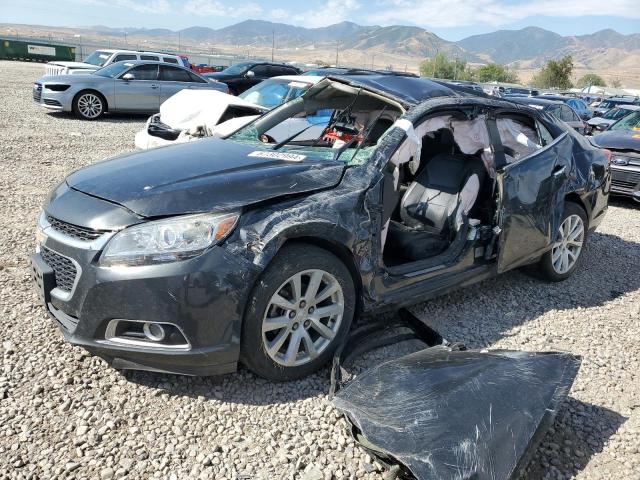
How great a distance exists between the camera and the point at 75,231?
2.77m

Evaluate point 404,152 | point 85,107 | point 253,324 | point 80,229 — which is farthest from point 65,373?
point 85,107

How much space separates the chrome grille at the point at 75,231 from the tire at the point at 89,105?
437 inches

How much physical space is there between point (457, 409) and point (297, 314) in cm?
96

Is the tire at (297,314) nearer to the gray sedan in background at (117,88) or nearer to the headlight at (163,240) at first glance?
the headlight at (163,240)

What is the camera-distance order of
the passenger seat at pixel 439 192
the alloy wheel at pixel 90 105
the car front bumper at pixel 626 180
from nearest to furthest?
the passenger seat at pixel 439 192
the car front bumper at pixel 626 180
the alloy wheel at pixel 90 105

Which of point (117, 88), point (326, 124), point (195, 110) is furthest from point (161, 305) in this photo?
point (117, 88)

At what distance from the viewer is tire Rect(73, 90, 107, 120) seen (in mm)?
12703

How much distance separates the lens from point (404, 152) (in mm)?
3449

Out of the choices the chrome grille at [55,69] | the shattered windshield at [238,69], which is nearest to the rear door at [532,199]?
the shattered windshield at [238,69]

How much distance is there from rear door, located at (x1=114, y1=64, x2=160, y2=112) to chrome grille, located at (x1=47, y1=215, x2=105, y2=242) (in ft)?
37.5

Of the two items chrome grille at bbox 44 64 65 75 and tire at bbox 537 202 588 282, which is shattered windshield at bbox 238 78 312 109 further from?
chrome grille at bbox 44 64 65 75

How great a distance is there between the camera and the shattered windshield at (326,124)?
12.0ft

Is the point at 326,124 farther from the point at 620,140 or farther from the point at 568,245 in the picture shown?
the point at 620,140

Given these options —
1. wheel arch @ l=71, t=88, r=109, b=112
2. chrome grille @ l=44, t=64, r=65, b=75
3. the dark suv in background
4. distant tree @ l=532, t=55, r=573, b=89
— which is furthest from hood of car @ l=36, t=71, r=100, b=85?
distant tree @ l=532, t=55, r=573, b=89
